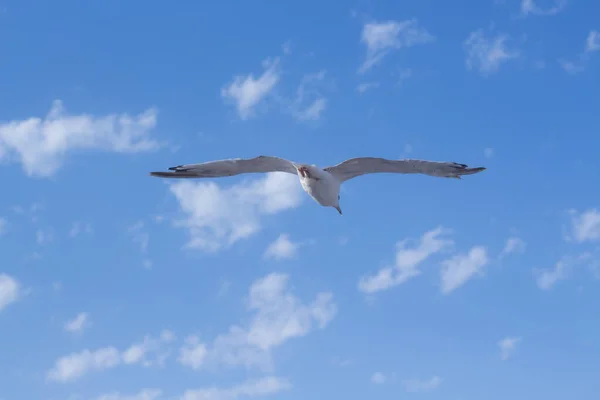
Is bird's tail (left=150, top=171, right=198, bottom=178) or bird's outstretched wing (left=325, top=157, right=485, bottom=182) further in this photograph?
bird's tail (left=150, top=171, right=198, bottom=178)

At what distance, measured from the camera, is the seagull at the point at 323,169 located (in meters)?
34.9

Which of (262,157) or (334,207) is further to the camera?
(334,207)

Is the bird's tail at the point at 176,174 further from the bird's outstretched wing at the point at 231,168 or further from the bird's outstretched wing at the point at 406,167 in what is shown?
the bird's outstretched wing at the point at 406,167

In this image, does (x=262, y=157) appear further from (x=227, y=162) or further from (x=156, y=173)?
(x=156, y=173)

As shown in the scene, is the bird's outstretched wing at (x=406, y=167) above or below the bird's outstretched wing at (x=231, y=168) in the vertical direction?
below

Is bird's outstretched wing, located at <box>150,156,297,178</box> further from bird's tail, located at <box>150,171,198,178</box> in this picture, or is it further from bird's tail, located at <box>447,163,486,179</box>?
bird's tail, located at <box>447,163,486,179</box>

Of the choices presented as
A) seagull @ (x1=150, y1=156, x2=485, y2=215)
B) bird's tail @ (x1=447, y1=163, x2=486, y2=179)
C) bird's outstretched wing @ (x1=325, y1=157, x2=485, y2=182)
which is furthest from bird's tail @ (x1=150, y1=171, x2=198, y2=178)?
bird's tail @ (x1=447, y1=163, x2=486, y2=179)

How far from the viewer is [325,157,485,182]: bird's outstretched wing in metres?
34.8

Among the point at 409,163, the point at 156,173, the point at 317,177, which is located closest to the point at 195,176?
the point at 156,173

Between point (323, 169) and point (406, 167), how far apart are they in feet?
11.9

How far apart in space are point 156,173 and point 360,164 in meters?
8.88

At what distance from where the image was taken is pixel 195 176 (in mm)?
36312

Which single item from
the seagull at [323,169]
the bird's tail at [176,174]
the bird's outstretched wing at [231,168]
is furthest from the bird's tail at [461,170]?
the bird's tail at [176,174]

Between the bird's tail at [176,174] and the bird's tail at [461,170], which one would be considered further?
the bird's tail at [176,174]
